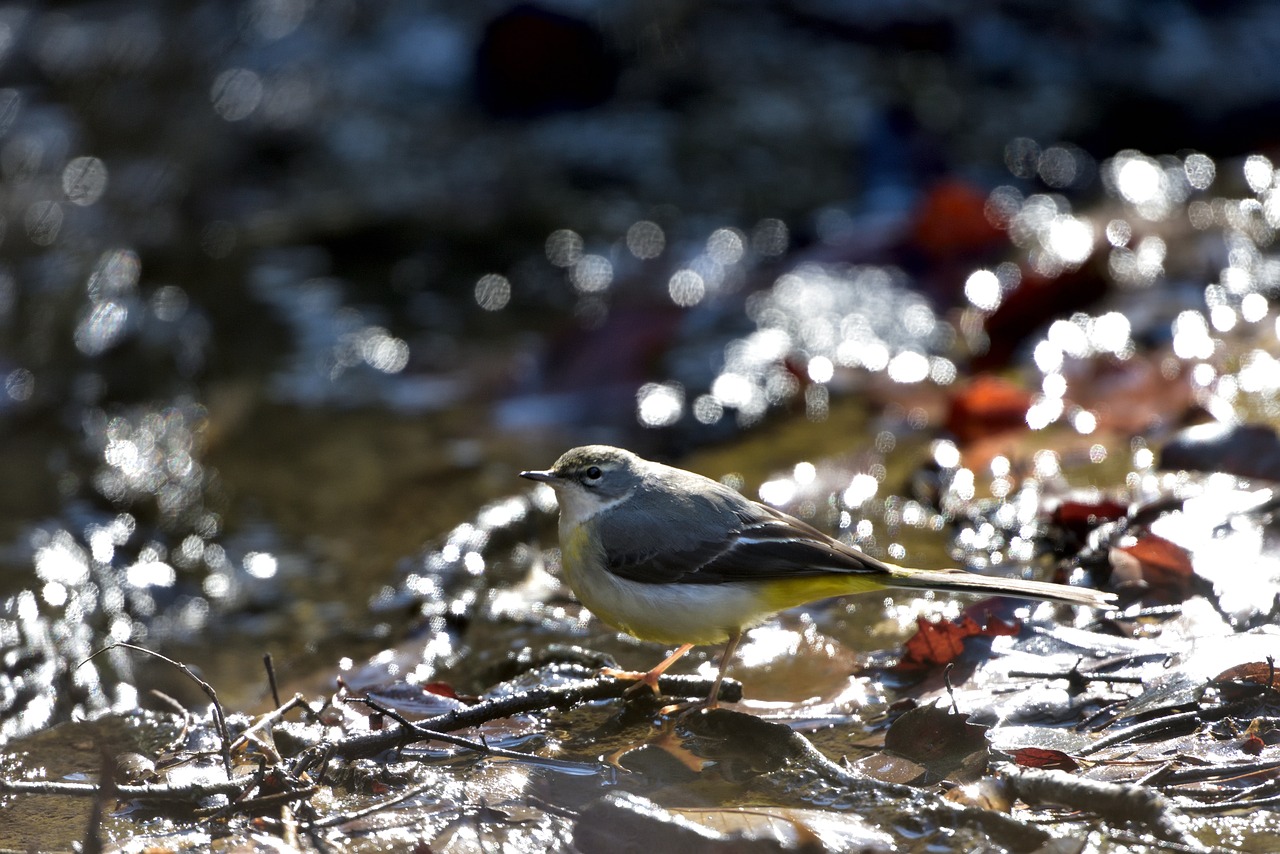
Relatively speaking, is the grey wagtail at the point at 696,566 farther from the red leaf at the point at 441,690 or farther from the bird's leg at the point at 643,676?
the red leaf at the point at 441,690

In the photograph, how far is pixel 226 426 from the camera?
8789 millimetres

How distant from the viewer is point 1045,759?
11.4 feet

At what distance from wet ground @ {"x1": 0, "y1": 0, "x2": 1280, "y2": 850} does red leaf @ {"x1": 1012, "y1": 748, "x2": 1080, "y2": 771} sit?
118 mm

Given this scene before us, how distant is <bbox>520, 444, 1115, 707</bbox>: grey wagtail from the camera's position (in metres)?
4.37

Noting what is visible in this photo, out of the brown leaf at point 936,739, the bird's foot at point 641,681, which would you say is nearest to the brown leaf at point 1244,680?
the brown leaf at point 936,739

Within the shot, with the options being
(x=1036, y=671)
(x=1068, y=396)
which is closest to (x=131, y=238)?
(x=1068, y=396)

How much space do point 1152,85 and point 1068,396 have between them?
261 inches

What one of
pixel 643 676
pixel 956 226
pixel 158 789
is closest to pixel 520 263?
pixel 956 226

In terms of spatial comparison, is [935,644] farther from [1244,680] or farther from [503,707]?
[503,707]

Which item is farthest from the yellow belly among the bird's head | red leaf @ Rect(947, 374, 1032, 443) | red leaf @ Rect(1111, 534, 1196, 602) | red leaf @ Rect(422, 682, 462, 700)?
red leaf @ Rect(947, 374, 1032, 443)

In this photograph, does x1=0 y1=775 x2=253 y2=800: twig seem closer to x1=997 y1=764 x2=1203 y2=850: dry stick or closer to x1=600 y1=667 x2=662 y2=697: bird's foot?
x1=600 y1=667 x2=662 y2=697: bird's foot

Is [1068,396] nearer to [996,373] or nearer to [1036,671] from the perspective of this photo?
[996,373]

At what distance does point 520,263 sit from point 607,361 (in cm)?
269

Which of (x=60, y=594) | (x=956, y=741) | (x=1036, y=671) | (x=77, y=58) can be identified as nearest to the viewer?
(x=956, y=741)
